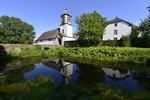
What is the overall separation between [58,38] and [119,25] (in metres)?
19.6

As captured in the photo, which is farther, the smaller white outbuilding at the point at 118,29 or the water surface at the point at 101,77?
the smaller white outbuilding at the point at 118,29

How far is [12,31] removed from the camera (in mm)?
41844

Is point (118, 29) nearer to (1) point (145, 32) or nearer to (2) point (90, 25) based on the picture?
(1) point (145, 32)

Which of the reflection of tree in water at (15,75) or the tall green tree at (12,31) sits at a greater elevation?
the tall green tree at (12,31)

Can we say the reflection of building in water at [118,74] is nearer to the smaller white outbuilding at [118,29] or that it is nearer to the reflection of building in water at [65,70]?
the reflection of building in water at [65,70]

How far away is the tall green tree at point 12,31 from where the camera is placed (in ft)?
131

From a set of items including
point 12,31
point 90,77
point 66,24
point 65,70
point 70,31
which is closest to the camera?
point 90,77

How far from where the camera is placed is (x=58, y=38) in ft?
108

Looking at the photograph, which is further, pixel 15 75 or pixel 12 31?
pixel 12 31

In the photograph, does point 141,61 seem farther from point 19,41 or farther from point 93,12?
point 19,41

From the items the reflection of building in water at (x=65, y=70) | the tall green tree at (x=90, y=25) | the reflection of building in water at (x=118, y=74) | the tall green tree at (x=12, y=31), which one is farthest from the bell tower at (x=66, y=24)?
the reflection of building in water at (x=118, y=74)

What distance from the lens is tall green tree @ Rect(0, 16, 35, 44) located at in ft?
131

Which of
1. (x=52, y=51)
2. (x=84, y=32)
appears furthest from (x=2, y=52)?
(x=84, y=32)

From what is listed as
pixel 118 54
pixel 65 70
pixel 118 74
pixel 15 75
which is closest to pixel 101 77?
pixel 118 74
